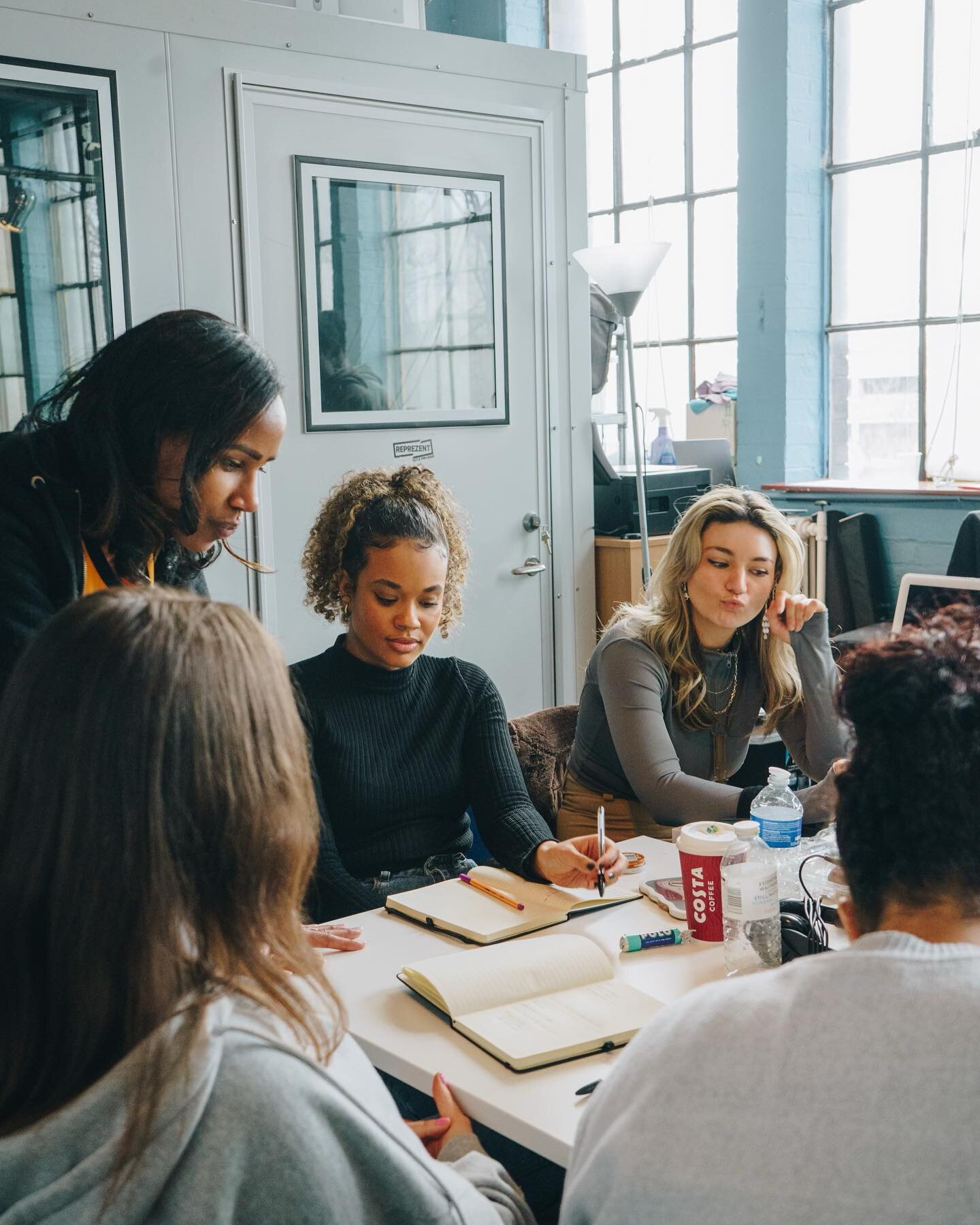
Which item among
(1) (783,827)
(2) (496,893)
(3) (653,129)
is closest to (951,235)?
(3) (653,129)

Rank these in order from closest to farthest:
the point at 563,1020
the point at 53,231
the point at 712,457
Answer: the point at 563,1020 < the point at 53,231 < the point at 712,457

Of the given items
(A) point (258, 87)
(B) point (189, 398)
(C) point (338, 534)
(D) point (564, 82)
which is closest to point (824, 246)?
(D) point (564, 82)

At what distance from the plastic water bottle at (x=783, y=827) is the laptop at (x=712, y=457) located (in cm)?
326

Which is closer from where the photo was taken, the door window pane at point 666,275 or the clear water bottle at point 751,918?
the clear water bottle at point 751,918

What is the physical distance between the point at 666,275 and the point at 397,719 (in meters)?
4.35

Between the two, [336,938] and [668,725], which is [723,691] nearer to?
[668,725]

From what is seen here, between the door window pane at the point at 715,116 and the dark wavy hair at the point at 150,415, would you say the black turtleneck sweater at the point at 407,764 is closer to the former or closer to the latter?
the dark wavy hair at the point at 150,415

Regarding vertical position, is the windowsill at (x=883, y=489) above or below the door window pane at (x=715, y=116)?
below

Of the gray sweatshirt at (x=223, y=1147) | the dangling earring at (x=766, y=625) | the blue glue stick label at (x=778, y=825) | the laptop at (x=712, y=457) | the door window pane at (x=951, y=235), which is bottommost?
the blue glue stick label at (x=778, y=825)

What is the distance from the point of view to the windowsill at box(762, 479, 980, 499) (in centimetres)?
448

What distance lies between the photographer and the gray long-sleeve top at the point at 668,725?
7.24ft

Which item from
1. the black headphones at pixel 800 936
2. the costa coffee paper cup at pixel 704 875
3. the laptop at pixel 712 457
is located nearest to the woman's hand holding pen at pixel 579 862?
the costa coffee paper cup at pixel 704 875

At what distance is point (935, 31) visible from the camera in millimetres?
4688

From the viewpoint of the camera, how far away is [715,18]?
550cm
